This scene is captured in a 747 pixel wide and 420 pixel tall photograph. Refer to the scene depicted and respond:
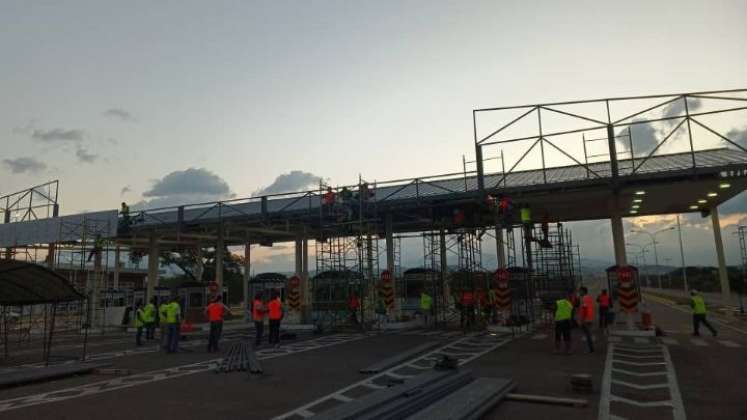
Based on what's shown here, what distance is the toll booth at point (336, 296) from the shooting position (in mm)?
23984

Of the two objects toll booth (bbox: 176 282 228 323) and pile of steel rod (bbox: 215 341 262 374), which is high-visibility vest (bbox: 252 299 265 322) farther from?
toll booth (bbox: 176 282 228 323)

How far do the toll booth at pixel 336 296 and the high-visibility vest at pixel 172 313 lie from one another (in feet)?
27.5

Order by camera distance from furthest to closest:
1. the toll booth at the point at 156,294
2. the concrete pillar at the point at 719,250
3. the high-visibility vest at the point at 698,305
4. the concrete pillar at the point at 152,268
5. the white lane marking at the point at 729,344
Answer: the concrete pillar at the point at 152,268, the toll booth at the point at 156,294, the concrete pillar at the point at 719,250, the high-visibility vest at the point at 698,305, the white lane marking at the point at 729,344

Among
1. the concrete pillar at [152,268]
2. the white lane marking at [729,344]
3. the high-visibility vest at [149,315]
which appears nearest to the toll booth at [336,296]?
the high-visibility vest at [149,315]

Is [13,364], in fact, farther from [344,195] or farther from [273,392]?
[344,195]

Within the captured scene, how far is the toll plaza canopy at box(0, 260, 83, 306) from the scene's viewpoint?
13.9 m

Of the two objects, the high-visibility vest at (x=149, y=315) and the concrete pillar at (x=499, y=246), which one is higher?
the concrete pillar at (x=499, y=246)

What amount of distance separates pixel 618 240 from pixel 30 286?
22322 millimetres

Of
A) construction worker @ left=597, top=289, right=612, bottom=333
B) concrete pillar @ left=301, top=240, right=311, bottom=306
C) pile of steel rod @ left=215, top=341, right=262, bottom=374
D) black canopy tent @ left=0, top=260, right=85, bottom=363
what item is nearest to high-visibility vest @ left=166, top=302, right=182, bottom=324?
black canopy tent @ left=0, top=260, right=85, bottom=363

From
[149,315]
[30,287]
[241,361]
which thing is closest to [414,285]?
[149,315]

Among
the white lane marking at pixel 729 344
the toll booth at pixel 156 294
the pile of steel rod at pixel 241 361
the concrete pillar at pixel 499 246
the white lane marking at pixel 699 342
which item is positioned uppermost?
the concrete pillar at pixel 499 246

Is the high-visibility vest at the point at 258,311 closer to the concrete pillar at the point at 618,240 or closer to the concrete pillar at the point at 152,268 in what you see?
the concrete pillar at the point at 618,240

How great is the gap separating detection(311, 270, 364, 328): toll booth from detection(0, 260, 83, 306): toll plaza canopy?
11.2m

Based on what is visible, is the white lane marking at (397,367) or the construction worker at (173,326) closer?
the white lane marking at (397,367)
